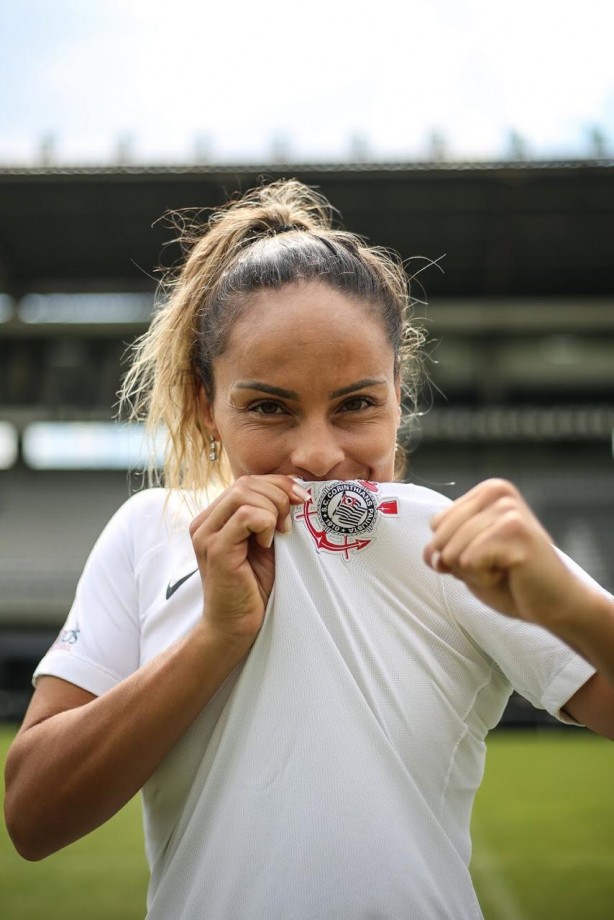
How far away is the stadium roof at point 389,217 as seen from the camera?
582 inches

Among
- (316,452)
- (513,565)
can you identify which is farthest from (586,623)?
(316,452)

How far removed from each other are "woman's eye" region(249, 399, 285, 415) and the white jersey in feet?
0.43

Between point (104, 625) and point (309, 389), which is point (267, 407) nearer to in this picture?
point (309, 389)

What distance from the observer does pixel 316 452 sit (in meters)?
1.21

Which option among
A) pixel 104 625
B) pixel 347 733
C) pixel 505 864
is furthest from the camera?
pixel 505 864

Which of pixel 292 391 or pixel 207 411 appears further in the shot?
pixel 207 411

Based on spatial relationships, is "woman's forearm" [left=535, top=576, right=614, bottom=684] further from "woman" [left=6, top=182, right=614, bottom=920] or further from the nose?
the nose

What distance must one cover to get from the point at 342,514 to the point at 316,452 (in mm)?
95

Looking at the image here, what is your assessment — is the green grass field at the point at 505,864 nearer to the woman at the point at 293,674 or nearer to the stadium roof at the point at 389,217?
the woman at the point at 293,674

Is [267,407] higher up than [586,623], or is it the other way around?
[267,407]

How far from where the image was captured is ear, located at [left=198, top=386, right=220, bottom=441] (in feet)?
4.89

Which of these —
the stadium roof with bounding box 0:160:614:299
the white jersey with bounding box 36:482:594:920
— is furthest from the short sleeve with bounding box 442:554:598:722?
the stadium roof with bounding box 0:160:614:299

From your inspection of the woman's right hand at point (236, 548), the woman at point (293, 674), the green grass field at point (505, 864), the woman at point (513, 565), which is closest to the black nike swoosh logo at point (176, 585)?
the woman at point (293, 674)

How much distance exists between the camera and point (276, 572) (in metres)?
1.15
